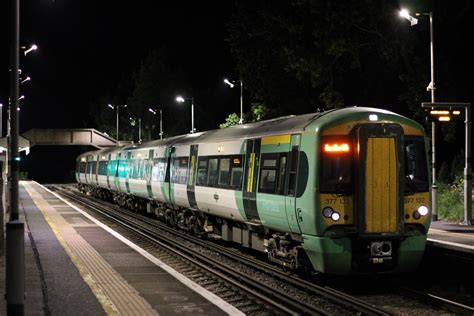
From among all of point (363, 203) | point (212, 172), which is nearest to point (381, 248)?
point (363, 203)

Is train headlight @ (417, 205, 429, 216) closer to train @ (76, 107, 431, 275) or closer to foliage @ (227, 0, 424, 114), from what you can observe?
train @ (76, 107, 431, 275)

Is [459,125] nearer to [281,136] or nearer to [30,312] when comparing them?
[281,136]

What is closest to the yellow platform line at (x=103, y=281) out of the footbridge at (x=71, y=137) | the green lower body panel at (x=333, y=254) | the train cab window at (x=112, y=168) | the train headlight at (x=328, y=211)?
the green lower body panel at (x=333, y=254)

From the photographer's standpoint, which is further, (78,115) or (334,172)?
(78,115)

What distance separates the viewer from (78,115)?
405 feet

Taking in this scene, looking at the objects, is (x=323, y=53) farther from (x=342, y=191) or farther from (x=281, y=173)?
(x=342, y=191)

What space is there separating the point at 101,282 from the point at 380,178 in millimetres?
5126

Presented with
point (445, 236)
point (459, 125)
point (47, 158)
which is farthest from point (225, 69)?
point (445, 236)

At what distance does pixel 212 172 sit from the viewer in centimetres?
1708

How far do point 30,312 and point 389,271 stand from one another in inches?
232

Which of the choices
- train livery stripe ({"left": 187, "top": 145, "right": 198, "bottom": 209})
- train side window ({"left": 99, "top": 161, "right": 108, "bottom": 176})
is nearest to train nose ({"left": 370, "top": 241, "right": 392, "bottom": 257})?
train livery stripe ({"left": 187, "top": 145, "right": 198, "bottom": 209})

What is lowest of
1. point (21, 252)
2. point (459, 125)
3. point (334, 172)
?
point (21, 252)

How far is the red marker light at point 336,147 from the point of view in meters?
11.1

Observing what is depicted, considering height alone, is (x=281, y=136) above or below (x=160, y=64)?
below
